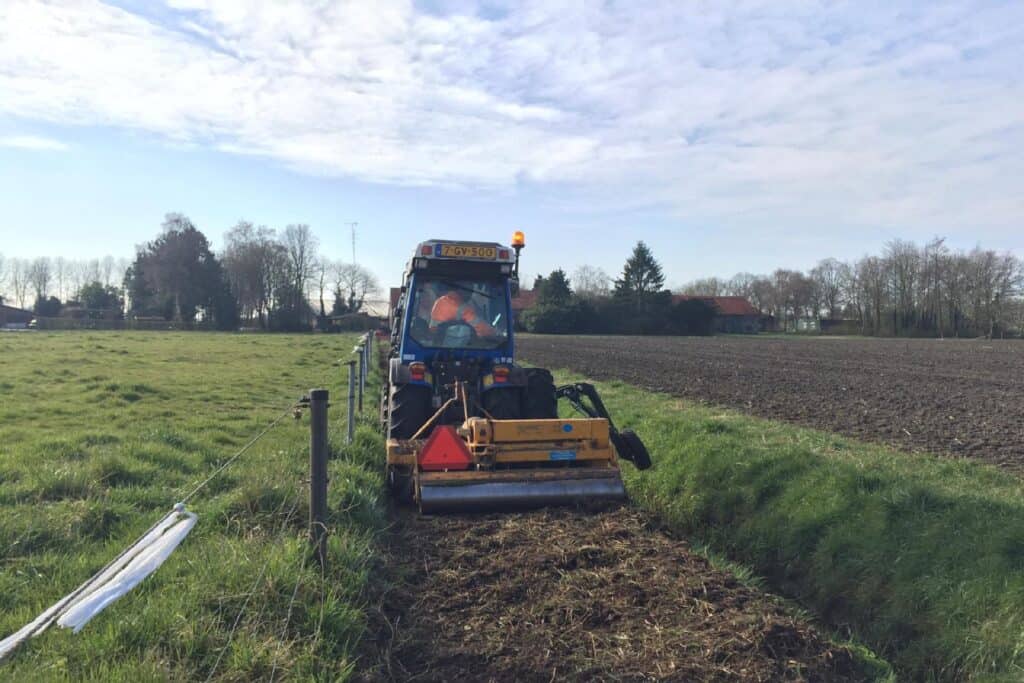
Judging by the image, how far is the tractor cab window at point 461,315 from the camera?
27.5 feet

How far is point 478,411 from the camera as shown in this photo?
773 centimetres

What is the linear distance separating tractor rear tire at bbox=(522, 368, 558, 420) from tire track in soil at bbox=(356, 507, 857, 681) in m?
2.21

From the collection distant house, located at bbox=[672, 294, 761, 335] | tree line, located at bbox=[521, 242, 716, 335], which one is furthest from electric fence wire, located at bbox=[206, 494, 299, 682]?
distant house, located at bbox=[672, 294, 761, 335]

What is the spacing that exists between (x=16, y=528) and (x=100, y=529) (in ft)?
1.64

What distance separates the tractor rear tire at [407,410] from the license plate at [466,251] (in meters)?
1.40

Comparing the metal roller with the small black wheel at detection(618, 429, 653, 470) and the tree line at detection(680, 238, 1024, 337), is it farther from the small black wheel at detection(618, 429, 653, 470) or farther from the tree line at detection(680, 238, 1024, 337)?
the tree line at detection(680, 238, 1024, 337)

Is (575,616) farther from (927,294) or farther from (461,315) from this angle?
(927,294)

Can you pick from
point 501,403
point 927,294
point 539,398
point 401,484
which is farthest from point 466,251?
point 927,294

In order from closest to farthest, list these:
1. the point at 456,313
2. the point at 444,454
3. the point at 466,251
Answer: the point at 444,454, the point at 466,251, the point at 456,313

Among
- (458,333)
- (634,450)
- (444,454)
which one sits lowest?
(634,450)

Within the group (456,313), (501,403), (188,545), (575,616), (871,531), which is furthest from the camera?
(456,313)

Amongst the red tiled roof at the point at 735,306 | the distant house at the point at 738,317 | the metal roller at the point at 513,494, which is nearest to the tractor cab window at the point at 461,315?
the metal roller at the point at 513,494

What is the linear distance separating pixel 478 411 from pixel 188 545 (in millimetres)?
3479

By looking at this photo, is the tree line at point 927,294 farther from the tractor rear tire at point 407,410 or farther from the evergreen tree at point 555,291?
the tractor rear tire at point 407,410
